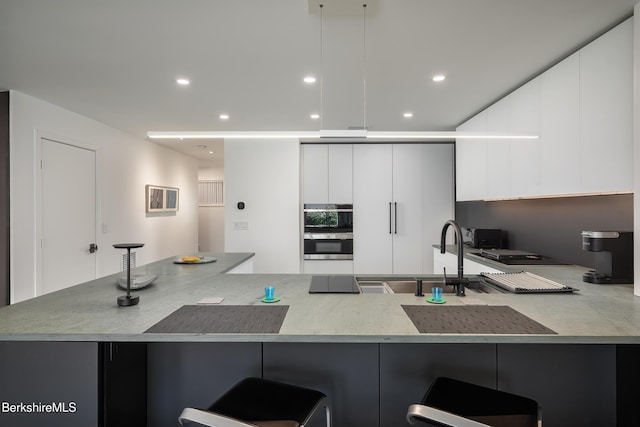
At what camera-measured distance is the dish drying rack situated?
5.83 feet

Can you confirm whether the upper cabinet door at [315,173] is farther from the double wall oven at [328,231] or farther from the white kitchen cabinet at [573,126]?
the white kitchen cabinet at [573,126]

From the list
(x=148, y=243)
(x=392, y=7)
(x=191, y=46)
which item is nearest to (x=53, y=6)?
(x=191, y=46)

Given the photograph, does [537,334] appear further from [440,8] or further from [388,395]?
[440,8]

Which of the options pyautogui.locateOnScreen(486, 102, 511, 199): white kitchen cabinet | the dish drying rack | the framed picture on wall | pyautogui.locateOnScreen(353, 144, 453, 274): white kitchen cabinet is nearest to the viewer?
Answer: the dish drying rack

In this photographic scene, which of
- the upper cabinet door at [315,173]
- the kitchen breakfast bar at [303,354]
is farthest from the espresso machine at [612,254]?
the upper cabinet door at [315,173]

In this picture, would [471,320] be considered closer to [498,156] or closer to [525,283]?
[525,283]

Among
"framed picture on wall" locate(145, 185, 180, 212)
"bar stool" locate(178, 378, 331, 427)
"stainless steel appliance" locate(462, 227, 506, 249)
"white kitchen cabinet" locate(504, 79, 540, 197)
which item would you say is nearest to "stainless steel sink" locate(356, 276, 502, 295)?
"bar stool" locate(178, 378, 331, 427)

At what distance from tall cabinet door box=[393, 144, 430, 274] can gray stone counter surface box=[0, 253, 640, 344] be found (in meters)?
2.95

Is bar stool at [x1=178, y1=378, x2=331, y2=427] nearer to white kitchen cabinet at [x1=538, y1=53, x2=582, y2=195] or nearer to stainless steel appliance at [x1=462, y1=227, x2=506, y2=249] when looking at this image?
white kitchen cabinet at [x1=538, y1=53, x2=582, y2=195]

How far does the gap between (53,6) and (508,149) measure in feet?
11.2

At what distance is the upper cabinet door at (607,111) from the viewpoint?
1.86 metres

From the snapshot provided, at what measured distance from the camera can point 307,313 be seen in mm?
1440

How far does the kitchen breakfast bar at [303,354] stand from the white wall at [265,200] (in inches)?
121

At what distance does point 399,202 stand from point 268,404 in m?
4.18
